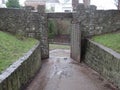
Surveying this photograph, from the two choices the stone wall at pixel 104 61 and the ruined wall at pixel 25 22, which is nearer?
the stone wall at pixel 104 61

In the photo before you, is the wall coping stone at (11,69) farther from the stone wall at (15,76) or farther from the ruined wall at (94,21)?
the ruined wall at (94,21)

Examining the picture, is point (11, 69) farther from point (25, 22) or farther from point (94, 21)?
point (94, 21)

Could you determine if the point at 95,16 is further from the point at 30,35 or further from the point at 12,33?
the point at 12,33

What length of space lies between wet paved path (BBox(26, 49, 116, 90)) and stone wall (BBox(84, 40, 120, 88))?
1.10 feet

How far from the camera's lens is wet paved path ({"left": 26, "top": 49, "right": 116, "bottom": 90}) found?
37.4 ft

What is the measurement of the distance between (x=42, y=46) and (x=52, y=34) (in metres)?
11.7

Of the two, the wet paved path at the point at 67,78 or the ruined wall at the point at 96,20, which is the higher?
the ruined wall at the point at 96,20

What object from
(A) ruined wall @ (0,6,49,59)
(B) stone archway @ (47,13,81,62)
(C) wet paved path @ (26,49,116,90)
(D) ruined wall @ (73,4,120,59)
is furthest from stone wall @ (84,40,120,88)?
(A) ruined wall @ (0,6,49,59)

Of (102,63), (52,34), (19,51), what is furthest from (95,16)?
(52,34)

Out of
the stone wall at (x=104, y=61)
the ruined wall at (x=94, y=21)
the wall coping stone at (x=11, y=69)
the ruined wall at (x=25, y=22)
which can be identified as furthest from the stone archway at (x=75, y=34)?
the wall coping stone at (x=11, y=69)

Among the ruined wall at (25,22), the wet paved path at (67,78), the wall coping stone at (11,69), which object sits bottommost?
the wet paved path at (67,78)

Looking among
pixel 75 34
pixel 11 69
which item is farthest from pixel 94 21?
pixel 11 69

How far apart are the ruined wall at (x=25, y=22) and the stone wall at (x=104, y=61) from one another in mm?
3333

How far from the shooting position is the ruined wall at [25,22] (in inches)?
672
